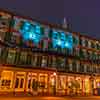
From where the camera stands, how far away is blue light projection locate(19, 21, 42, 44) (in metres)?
28.2

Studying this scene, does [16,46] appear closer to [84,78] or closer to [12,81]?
[12,81]

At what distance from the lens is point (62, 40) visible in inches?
1286

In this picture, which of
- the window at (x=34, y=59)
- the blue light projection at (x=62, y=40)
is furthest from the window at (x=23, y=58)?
the blue light projection at (x=62, y=40)

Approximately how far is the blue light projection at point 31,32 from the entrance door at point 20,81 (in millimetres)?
6110

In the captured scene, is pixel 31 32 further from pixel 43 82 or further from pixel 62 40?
pixel 43 82

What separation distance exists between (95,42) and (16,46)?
64.7 ft

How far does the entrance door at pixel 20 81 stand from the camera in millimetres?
25391

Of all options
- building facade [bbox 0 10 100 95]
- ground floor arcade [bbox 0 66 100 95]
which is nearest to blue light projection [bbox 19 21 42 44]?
building facade [bbox 0 10 100 95]

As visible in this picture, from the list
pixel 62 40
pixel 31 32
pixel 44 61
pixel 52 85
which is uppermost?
pixel 31 32

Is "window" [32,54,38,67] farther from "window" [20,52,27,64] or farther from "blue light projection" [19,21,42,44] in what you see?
"blue light projection" [19,21,42,44]

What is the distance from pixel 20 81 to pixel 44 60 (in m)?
5.91

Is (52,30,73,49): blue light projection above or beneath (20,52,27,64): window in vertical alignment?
above

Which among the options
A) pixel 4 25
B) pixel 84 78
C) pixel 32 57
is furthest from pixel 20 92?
pixel 84 78

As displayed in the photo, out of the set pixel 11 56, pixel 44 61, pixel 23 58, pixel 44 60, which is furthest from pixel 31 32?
pixel 11 56
